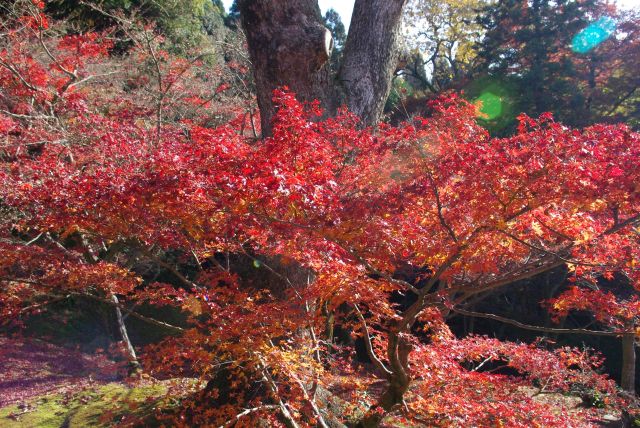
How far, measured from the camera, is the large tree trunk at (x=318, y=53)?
17.8ft

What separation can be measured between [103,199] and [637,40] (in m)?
15.7

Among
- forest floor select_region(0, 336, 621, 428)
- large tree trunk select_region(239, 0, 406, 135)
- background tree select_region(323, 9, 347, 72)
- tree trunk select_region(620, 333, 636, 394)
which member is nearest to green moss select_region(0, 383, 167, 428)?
forest floor select_region(0, 336, 621, 428)

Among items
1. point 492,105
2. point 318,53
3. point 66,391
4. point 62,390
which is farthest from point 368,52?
point 492,105

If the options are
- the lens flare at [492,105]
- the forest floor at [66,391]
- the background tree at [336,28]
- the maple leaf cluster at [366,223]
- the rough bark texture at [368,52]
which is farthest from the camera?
the background tree at [336,28]

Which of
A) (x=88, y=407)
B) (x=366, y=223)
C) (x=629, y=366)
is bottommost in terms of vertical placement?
(x=88, y=407)

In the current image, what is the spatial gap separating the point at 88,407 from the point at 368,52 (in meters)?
6.44

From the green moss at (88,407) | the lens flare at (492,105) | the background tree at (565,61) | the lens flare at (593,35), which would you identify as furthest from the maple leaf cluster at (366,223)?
the lens flare at (593,35)

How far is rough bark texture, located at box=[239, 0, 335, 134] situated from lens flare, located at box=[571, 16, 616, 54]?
483 inches

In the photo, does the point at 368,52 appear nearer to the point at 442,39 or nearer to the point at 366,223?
the point at 366,223

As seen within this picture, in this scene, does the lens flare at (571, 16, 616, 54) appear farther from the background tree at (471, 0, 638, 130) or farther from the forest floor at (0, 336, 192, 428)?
the forest floor at (0, 336, 192, 428)

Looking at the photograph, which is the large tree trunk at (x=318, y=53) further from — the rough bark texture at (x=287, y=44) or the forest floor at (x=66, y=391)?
the forest floor at (x=66, y=391)

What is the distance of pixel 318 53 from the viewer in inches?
215

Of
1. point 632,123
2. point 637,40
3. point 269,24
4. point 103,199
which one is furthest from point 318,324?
point 637,40

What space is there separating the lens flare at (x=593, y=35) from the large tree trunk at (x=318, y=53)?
11.2 m
